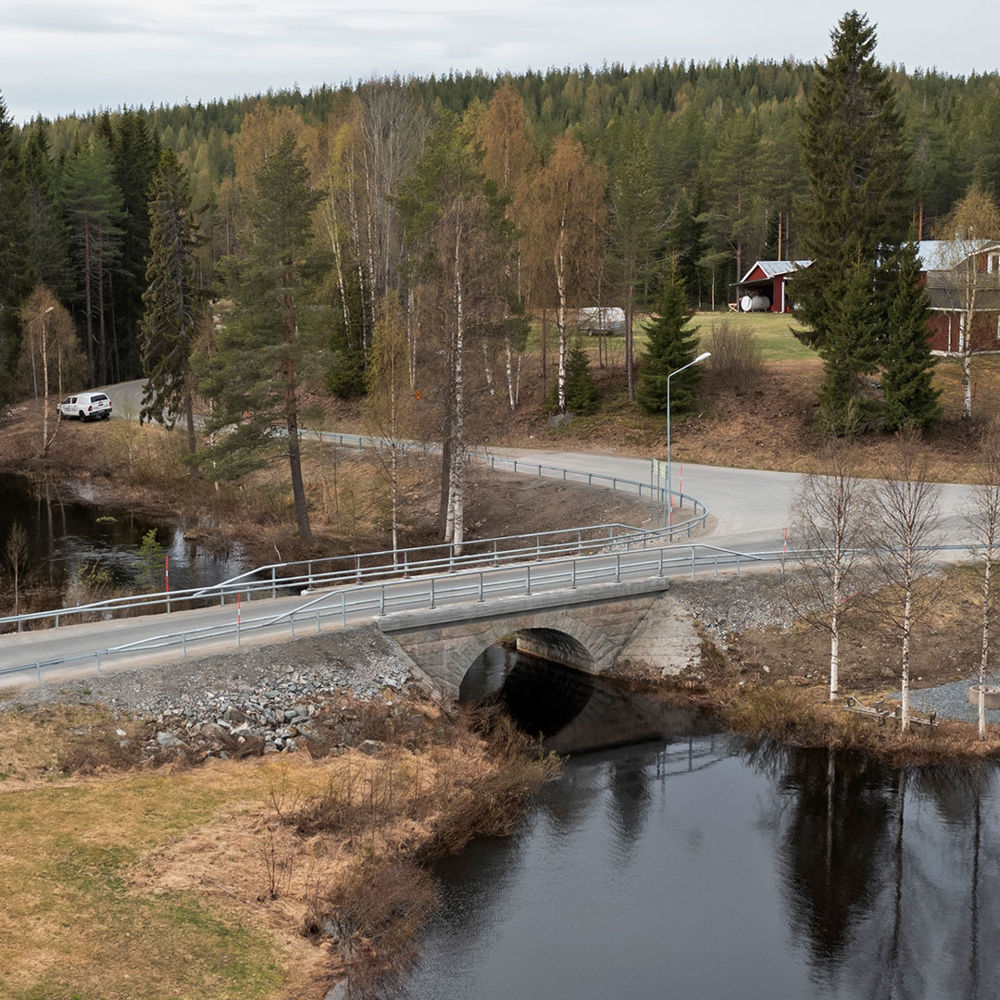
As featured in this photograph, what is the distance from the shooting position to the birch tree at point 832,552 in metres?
30.9

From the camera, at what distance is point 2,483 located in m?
65.2

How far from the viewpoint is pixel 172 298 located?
62.9 m

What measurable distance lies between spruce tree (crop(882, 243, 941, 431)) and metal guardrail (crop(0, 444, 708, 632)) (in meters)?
12.1

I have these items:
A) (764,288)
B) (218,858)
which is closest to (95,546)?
(218,858)

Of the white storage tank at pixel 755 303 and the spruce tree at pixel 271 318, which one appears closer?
the spruce tree at pixel 271 318

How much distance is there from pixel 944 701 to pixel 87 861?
21373mm

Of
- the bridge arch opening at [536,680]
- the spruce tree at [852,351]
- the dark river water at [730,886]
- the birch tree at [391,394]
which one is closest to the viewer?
the dark river water at [730,886]

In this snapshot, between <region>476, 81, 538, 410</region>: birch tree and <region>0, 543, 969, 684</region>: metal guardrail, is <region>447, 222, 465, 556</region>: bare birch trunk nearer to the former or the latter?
<region>0, 543, 969, 684</region>: metal guardrail

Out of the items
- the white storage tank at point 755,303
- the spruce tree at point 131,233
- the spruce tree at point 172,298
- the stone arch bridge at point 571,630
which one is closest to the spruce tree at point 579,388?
the spruce tree at point 172,298

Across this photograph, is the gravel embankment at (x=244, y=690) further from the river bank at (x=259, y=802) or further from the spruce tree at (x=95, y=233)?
the spruce tree at (x=95, y=233)

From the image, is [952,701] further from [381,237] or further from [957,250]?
[381,237]

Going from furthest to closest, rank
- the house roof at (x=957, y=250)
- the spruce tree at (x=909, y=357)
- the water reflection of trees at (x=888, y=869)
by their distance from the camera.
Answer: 1. the house roof at (x=957, y=250)
2. the spruce tree at (x=909, y=357)
3. the water reflection of trees at (x=888, y=869)

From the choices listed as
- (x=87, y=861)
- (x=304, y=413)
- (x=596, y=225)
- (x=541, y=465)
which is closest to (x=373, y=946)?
(x=87, y=861)

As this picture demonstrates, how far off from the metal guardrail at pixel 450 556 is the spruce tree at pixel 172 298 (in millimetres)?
20000
